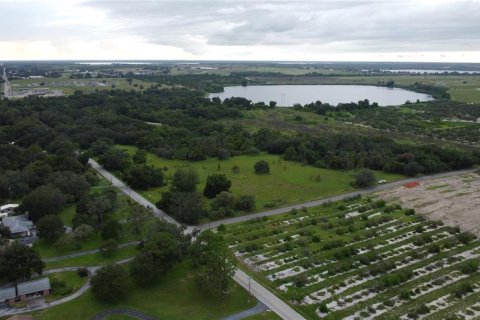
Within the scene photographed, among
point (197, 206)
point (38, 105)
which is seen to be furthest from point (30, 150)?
point (38, 105)

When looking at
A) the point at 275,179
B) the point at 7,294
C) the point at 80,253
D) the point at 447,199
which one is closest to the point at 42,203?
the point at 80,253

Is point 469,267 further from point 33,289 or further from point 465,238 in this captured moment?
point 33,289

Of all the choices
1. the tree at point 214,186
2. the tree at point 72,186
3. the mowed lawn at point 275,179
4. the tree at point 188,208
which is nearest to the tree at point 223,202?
the tree at point 188,208

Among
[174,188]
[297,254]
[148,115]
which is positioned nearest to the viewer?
[297,254]

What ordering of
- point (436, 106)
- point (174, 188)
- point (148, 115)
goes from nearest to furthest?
1. point (174, 188)
2. point (148, 115)
3. point (436, 106)

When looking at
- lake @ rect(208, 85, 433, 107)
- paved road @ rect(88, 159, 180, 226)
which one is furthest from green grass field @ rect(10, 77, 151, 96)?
paved road @ rect(88, 159, 180, 226)

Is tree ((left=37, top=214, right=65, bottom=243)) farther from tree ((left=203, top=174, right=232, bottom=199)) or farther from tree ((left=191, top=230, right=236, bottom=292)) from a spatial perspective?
tree ((left=203, top=174, right=232, bottom=199))

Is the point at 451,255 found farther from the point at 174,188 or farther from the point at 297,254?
A: the point at 174,188
